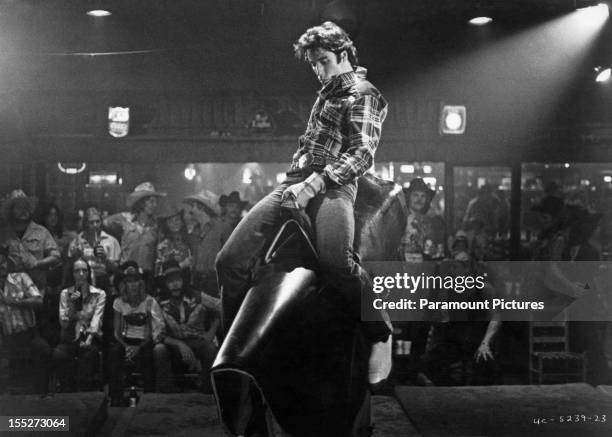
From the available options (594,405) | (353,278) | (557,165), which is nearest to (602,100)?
(557,165)

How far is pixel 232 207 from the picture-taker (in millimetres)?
4520

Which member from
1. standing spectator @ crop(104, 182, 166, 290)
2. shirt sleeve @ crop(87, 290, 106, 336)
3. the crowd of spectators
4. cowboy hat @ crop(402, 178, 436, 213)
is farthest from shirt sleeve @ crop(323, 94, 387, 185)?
shirt sleeve @ crop(87, 290, 106, 336)

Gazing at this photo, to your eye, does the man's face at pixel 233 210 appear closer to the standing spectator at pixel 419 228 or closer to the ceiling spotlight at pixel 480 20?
the standing spectator at pixel 419 228

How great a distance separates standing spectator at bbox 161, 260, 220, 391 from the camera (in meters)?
4.02

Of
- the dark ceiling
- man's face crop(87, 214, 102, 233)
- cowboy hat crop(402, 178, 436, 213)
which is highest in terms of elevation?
the dark ceiling

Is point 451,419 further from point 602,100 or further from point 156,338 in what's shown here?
point 602,100

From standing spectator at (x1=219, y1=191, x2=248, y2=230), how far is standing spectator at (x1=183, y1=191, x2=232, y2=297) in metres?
0.04

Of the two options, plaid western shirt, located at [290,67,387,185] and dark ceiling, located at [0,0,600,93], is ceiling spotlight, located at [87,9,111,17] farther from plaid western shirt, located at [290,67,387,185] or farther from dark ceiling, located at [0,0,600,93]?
plaid western shirt, located at [290,67,387,185]

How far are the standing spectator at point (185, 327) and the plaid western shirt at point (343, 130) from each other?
1179 millimetres

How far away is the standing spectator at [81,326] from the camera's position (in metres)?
4.30

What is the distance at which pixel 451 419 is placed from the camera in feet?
12.5

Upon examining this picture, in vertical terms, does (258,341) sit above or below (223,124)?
below

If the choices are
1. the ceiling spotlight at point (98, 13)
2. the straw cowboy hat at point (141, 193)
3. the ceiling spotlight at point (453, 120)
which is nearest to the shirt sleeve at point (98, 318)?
the straw cowboy hat at point (141, 193)

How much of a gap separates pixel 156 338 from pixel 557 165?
254 centimetres
